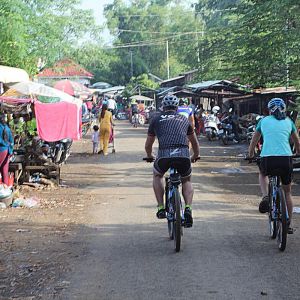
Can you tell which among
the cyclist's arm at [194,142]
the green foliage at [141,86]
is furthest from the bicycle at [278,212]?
the green foliage at [141,86]

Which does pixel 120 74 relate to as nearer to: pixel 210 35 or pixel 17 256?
pixel 210 35

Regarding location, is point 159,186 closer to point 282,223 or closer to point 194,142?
point 194,142

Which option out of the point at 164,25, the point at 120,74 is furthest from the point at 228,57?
the point at 164,25

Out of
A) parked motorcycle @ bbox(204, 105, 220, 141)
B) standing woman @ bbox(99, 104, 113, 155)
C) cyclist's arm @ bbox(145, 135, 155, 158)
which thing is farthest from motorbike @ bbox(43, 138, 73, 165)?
parked motorcycle @ bbox(204, 105, 220, 141)

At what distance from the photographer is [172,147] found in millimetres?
6965

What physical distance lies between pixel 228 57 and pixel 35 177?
1093 cm

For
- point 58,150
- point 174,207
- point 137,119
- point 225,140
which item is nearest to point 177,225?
point 174,207

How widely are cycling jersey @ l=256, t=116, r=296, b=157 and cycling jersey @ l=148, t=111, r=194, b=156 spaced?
0.94m

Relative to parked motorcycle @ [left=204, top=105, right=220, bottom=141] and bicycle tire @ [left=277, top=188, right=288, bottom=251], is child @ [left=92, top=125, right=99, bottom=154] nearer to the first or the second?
parked motorcycle @ [left=204, top=105, right=220, bottom=141]

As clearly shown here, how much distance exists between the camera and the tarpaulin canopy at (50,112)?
1304 centimetres

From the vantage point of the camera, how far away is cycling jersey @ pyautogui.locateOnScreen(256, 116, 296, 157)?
6926 mm

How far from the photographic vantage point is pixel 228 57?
71.3 ft

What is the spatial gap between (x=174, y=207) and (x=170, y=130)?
3.03 feet

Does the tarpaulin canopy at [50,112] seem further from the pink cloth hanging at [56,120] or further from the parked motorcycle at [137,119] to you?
the parked motorcycle at [137,119]
